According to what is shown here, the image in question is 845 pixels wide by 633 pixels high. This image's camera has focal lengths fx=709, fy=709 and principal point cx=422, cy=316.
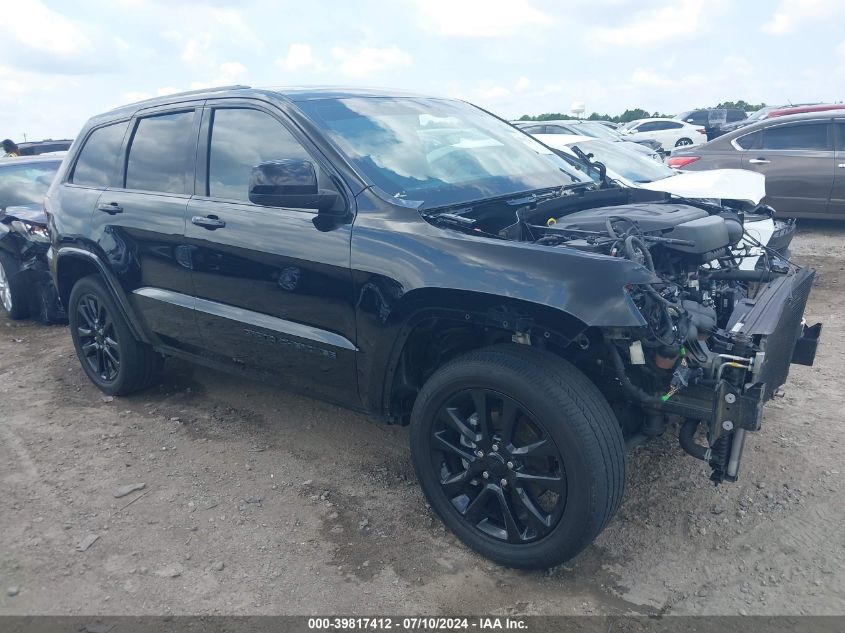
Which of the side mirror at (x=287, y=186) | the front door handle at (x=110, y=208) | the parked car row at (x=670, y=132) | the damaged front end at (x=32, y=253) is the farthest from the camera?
the parked car row at (x=670, y=132)

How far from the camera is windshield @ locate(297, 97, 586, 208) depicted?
332cm

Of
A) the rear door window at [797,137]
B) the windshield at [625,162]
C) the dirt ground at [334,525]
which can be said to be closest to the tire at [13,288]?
the dirt ground at [334,525]

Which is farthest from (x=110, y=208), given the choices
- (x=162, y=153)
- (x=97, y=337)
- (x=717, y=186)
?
(x=717, y=186)

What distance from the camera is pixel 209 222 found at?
12.1ft

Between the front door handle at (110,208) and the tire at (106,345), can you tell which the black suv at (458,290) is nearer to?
the front door handle at (110,208)

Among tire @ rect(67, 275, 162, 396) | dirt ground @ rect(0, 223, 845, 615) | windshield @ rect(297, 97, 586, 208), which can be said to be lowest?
dirt ground @ rect(0, 223, 845, 615)

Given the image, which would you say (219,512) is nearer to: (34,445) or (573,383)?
(34,445)

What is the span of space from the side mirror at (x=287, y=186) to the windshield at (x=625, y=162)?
4.50 meters

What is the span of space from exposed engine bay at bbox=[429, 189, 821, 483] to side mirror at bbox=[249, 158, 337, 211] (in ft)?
1.82

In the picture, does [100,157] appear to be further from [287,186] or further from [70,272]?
[287,186]

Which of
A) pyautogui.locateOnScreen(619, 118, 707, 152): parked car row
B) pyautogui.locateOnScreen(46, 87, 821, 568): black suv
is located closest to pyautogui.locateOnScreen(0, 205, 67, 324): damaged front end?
pyautogui.locateOnScreen(46, 87, 821, 568): black suv

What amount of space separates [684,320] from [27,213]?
607 centimetres

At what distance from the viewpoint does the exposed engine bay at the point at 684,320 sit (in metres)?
2.59

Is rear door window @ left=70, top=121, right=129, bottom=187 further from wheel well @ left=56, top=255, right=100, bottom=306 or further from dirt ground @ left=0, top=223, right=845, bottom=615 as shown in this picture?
dirt ground @ left=0, top=223, right=845, bottom=615
